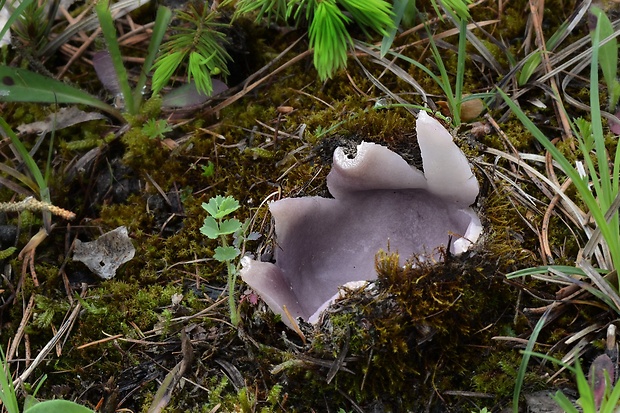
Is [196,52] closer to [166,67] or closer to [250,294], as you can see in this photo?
[166,67]

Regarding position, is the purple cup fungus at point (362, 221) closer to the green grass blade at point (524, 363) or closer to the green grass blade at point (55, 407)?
the green grass blade at point (524, 363)

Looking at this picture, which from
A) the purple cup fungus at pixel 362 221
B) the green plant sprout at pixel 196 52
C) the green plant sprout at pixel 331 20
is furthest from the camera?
the green plant sprout at pixel 196 52

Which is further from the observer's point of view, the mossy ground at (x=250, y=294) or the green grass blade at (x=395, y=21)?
the green grass blade at (x=395, y=21)

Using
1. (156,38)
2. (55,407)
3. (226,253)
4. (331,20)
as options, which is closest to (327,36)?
(331,20)

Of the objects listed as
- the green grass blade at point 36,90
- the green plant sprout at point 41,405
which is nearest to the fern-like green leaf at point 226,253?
the green plant sprout at point 41,405

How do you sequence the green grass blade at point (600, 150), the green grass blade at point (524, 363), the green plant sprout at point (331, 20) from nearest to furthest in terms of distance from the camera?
the green grass blade at point (524, 363), the green grass blade at point (600, 150), the green plant sprout at point (331, 20)

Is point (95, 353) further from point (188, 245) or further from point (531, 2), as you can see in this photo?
point (531, 2)

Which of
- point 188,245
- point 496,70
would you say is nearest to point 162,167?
point 188,245
